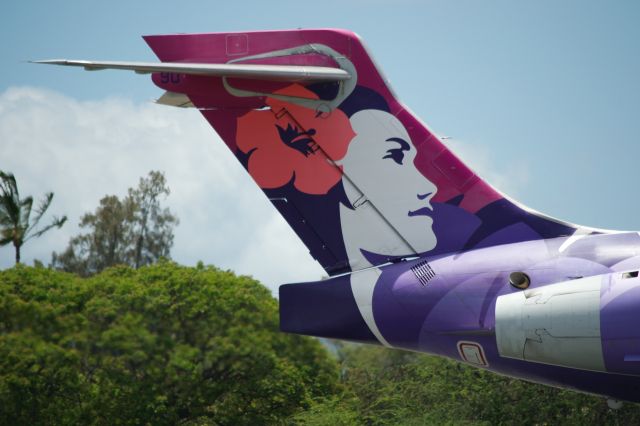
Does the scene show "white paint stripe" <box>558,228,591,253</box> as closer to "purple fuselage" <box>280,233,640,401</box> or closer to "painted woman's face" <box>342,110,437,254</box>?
"purple fuselage" <box>280,233,640,401</box>

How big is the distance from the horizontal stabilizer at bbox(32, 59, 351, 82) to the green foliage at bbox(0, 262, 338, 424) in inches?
119

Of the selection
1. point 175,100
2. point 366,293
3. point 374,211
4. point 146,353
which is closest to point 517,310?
point 366,293

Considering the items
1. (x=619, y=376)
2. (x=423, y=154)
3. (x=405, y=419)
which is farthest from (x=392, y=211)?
(x=405, y=419)

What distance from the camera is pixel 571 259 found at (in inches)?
285

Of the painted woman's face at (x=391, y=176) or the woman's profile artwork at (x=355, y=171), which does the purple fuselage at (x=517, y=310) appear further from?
the painted woman's face at (x=391, y=176)

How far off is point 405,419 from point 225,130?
593 cm

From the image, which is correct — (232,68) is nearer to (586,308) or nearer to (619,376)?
(586,308)

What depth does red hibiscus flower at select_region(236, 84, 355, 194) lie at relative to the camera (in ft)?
27.1

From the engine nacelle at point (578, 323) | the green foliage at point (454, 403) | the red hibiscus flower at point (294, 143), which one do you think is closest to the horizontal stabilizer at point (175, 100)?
the red hibiscus flower at point (294, 143)

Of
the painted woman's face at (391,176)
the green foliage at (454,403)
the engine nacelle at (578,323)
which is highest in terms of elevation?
the painted woman's face at (391,176)

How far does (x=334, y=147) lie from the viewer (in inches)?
325

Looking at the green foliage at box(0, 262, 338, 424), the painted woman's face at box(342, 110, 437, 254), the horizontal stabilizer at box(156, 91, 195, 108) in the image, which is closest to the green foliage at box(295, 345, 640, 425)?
the green foliage at box(0, 262, 338, 424)

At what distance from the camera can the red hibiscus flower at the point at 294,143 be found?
27.1 ft

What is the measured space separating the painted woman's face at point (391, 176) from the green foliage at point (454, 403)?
4.91 m
